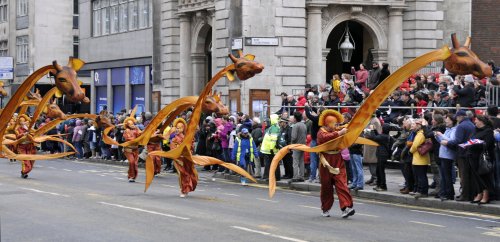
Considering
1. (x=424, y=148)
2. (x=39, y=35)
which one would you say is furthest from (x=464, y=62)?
(x=39, y=35)

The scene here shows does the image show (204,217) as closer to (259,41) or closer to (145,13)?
(259,41)

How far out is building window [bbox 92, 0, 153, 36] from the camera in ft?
158

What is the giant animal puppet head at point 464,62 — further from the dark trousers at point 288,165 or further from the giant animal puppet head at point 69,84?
the dark trousers at point 288,165

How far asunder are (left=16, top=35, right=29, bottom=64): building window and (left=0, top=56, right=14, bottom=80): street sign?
2.82 meters

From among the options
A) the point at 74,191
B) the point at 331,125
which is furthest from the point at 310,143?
the point at 331,125

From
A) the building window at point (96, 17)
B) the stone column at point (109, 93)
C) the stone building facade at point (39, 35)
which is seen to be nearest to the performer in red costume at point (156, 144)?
the stone column at point (109, 93)

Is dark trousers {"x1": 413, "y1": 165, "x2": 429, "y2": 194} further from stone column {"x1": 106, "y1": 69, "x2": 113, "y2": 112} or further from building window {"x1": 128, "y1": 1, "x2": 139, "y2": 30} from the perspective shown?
stone column {"x1": 106, "y1": 69, "x2": 113, "y2": 112}

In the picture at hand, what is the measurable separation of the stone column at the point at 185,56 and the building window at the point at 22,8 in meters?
27.6

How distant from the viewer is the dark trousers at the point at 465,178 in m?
19.7

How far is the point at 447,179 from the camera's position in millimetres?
20219

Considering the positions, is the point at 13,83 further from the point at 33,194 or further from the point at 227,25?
the point at 33,194

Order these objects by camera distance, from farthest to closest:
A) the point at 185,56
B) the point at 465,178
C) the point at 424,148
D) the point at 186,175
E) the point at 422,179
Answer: the point at 185,56
the point at 186,175
the point at 422,179
the point at 424,148
the point at 465,178

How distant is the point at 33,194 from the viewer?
21.7m

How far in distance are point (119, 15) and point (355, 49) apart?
1672 cm
